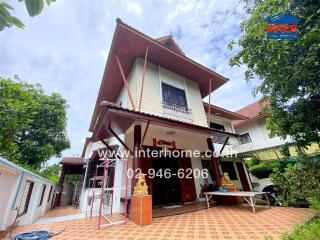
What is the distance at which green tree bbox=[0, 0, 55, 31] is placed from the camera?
0.95 metres

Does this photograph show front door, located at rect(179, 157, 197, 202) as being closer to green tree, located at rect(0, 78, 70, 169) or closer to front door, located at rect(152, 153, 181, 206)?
front door, located at rect(152, 153, 181, 206)

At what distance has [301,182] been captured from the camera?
507 cm

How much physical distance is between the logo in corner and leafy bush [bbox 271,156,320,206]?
3.75m

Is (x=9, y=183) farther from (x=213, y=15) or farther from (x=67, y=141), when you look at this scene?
(x=67, y=141)

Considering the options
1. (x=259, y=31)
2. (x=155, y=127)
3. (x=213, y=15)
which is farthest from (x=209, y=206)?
(x=213, y=15)

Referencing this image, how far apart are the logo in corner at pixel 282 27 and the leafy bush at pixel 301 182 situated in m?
3.75

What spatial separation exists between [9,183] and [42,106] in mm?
9993

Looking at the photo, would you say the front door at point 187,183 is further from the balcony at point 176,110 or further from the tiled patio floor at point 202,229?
the tiled patio floor at point 202,229

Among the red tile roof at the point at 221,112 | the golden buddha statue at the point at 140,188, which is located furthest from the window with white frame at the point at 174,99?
the golden buddha statue at the point at 140,188

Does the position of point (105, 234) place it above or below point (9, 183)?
below

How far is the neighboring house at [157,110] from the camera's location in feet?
20.6

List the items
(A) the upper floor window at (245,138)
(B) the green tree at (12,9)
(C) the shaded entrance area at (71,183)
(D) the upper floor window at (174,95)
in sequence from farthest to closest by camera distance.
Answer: (A) the upper floor window at (245,138) < (C) the shaded entrance area at (71,183) < (D) the upper floor window at (174,95) < (B) the green tree at (12,9)

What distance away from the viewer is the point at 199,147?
28.2 ft

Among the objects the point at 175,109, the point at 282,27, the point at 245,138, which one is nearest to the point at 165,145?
the point at 175,109
